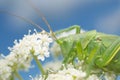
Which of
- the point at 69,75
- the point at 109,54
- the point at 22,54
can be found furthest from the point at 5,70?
the point at 109,54

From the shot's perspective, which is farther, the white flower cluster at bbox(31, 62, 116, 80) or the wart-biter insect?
the wart-biter insect

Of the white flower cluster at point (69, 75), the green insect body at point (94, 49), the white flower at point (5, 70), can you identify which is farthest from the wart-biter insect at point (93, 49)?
the white flower at point (5, 70)

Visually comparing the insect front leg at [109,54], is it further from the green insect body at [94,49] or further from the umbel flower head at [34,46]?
the umbel flower head at [34,46]

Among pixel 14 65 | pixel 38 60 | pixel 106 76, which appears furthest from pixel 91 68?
pixel 14 65

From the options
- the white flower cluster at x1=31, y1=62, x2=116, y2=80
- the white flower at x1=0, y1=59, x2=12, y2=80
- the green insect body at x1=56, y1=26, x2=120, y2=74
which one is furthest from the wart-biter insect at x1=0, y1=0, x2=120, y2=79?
the white flower at x1=0, y1=59, x2=12, y2=80

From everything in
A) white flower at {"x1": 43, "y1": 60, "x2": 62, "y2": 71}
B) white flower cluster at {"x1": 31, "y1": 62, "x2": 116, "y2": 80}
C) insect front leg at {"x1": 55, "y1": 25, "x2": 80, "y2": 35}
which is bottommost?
white flower cluster at {"x1": 31, "y1": 62, "x2": 116, "y2": 80}

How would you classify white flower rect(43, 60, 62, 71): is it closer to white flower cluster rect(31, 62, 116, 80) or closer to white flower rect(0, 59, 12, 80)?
white flower cluster rect(31, 62, 116, 80)
